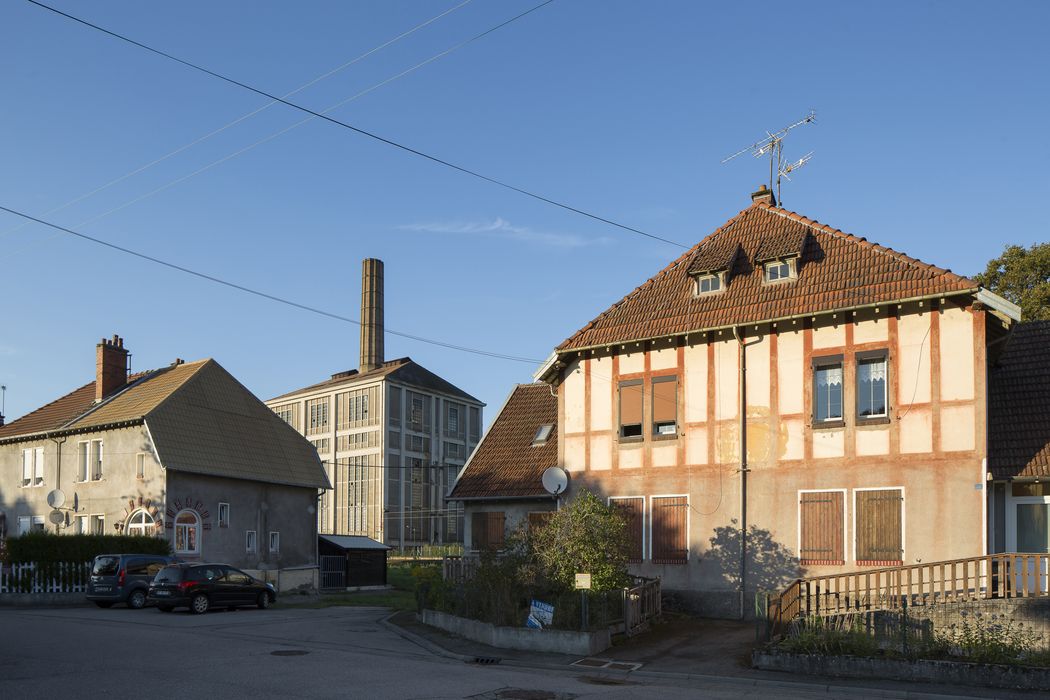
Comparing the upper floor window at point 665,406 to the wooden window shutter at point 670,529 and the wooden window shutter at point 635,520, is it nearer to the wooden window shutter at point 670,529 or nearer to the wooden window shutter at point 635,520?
the wooden window shutter at point 670,529

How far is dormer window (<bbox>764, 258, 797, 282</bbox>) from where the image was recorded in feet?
77.6

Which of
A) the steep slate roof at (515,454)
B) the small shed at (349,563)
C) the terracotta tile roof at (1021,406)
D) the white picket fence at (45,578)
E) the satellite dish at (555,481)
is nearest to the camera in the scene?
the terracotta tile roof at (1021,406)

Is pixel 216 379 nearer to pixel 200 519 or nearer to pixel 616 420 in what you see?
pixel 200 519

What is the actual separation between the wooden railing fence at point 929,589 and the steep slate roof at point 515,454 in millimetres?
9438

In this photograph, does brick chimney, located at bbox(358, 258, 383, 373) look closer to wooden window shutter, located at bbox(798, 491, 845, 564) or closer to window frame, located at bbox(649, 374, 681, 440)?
window frame, located at bbox(649, 374, 681, 440)

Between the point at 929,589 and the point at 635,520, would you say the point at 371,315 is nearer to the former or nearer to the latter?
the point at 635,520

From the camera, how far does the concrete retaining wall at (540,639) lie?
59.3ft

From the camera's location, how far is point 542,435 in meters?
29.0

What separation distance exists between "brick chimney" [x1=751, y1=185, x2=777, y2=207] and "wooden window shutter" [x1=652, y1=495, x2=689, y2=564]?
8443mm

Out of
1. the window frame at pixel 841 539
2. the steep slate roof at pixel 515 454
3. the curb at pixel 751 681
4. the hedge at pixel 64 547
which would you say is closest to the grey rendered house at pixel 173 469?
the hedge at pixel 64 547

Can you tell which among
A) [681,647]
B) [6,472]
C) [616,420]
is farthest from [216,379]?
[681,647]

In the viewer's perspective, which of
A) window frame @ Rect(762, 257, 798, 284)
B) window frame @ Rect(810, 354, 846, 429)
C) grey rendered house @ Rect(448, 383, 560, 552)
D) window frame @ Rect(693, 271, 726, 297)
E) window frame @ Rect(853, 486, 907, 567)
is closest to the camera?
window frame @ Rect(853, 486, 907, 567)

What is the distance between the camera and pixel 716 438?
23703 mm

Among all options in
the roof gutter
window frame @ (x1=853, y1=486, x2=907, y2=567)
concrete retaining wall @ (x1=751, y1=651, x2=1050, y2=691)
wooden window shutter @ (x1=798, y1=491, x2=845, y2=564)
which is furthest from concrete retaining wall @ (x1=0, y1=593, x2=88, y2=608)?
window frame @ (x1=853, y1=486, x2=907, y2=567)
